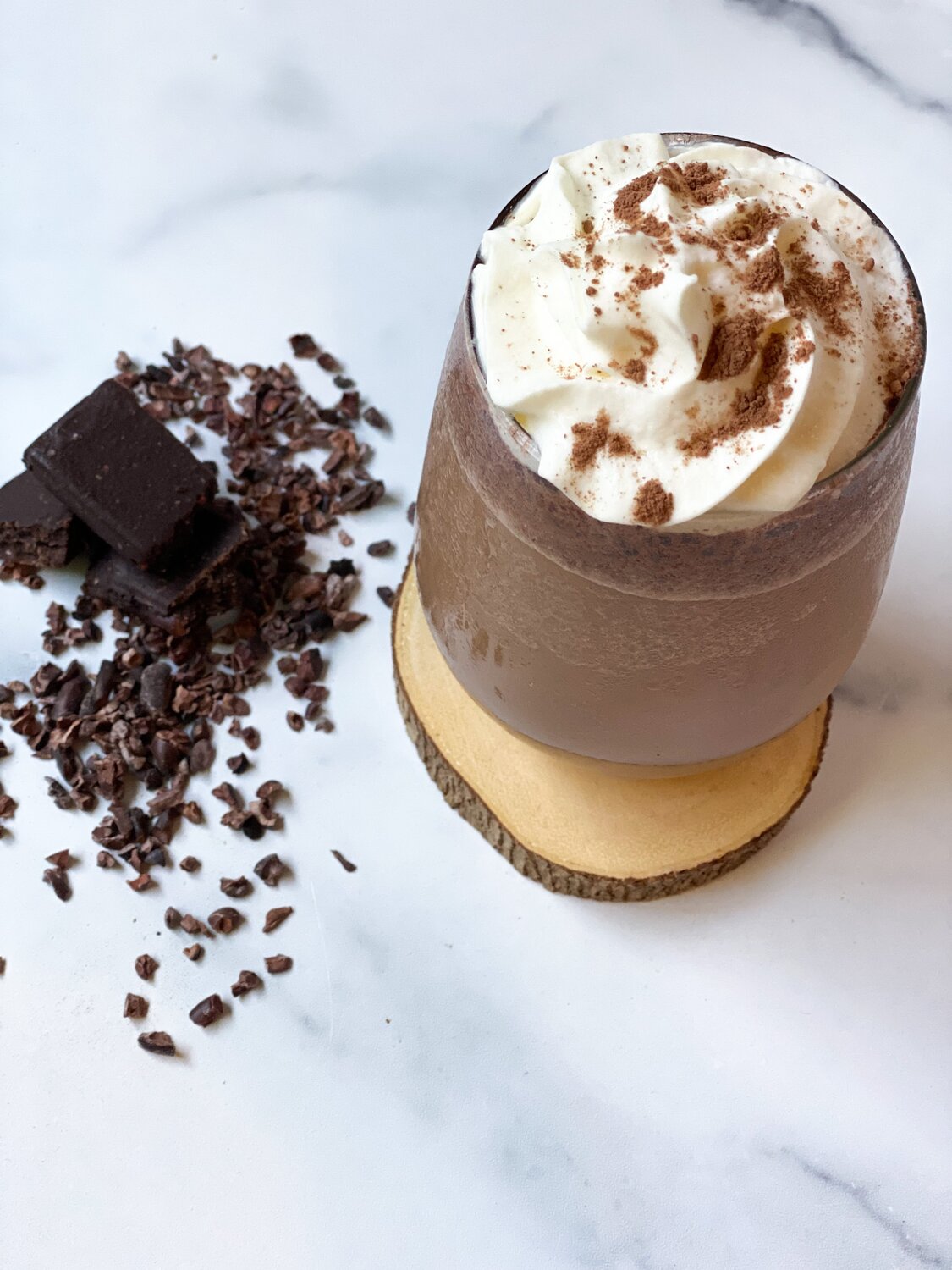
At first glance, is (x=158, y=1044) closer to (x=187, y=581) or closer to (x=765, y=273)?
(x=187, y=581)

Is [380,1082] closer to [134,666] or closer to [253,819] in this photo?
[253,819]

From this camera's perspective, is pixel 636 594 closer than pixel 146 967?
Yes

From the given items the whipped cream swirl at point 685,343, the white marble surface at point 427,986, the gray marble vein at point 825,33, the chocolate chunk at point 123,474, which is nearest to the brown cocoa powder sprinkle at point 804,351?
the whipped cream swirl at point 685,343

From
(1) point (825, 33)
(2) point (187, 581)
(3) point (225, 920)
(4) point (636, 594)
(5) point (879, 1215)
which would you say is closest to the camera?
(4) point (636, 594)

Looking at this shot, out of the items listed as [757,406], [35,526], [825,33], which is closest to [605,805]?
[757,406]

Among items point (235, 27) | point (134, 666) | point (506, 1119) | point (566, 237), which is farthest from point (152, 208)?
point (506, 1119)

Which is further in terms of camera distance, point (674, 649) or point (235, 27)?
point (235, 27)

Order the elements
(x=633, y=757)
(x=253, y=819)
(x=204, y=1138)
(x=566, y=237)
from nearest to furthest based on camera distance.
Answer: (x=566, y=237), (x=633, y=757), (x=204, y=1138), (x=253, y=819)
